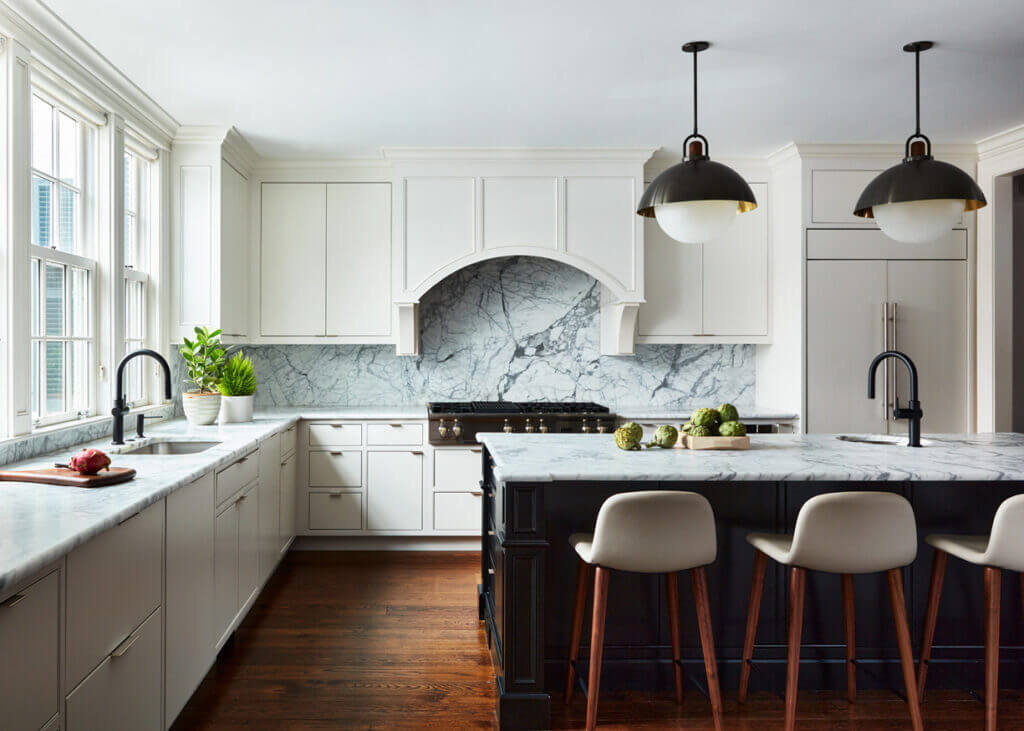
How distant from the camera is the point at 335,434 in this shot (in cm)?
448

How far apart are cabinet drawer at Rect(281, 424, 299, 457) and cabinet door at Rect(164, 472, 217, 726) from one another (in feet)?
4.66

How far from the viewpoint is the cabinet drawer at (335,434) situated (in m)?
4.48

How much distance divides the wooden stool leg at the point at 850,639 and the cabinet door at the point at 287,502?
2855 mm

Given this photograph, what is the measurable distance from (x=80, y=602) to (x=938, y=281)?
4.66 meters

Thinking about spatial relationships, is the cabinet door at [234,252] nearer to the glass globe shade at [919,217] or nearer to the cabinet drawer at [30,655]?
the cabinet drawer at [30,655]

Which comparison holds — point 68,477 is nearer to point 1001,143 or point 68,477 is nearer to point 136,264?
point 136,264

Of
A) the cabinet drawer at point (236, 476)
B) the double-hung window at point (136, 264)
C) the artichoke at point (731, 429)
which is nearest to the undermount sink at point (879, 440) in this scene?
the artichoke at point (731, 429)

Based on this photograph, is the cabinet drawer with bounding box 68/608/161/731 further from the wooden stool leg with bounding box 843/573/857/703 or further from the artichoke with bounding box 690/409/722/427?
the wooden stool leg with bounding box 843/573/857/703

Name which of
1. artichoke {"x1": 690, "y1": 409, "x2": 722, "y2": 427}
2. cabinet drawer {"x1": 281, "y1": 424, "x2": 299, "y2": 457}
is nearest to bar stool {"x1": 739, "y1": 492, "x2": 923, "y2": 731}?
artichoke {"x1": 690, "y1": 409, "x2": 722, "y2": 427}

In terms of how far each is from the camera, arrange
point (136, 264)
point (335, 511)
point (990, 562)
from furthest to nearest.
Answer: point (335, 511) < point (136, 264) < point (990, 562)

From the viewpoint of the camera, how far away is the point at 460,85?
344 centimetres

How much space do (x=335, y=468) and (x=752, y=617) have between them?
9.03 feet

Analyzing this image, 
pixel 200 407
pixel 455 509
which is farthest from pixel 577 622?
pixel 200 407

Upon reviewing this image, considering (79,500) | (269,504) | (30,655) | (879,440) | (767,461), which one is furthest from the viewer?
(269,504)
